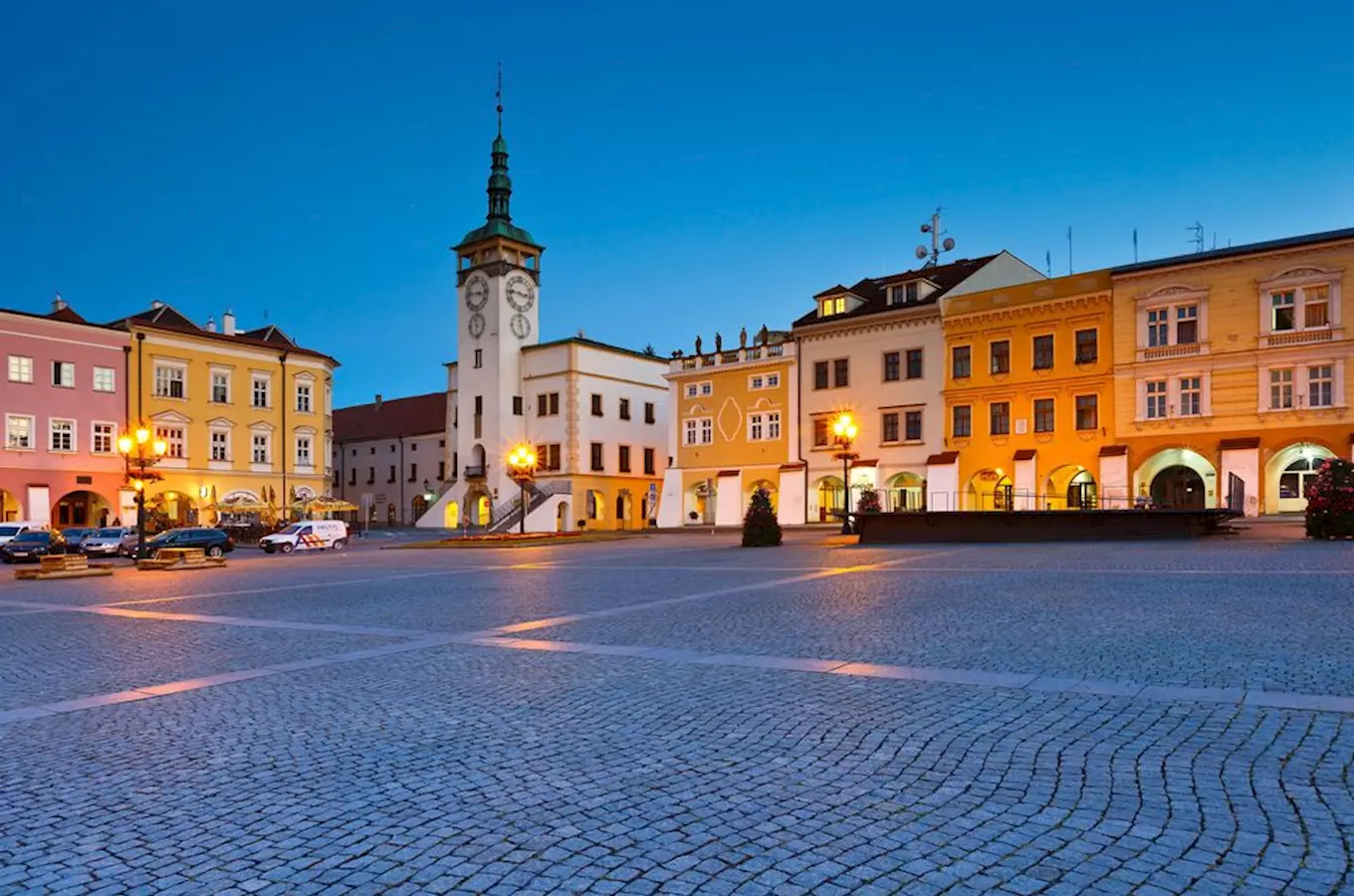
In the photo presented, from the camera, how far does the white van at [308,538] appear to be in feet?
145

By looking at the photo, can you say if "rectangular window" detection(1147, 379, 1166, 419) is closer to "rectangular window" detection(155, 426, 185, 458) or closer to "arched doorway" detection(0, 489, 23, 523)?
"rectangular window" detection(155, 426, 185, 458)

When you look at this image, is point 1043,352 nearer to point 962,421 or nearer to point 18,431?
point 962,421

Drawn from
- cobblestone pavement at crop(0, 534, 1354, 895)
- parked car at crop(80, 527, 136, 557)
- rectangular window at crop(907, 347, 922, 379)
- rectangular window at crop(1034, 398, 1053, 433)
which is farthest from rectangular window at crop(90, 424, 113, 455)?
rectangular window at crop(1034, 398, 1053, 433)

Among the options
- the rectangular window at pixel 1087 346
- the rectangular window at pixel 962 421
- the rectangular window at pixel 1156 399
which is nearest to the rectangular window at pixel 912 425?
the rectangular window at pixel 962 421

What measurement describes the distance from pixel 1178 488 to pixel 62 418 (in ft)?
189

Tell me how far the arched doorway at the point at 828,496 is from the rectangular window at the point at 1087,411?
1280 centimetres

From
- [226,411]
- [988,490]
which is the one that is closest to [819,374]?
[988,490]

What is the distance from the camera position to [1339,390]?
38906 mm

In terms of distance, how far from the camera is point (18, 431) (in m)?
53.1

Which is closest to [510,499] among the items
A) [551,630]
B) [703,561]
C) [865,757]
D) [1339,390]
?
[703,561]

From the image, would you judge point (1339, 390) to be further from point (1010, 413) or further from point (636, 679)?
point (636, 679)

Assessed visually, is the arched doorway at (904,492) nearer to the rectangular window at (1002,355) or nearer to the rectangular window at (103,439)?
the rectangular window at (1002,355)

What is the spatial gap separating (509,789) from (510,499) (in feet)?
201

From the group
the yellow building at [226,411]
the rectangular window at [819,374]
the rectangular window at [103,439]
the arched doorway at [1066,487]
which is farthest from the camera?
the yellow building at [226,411]
